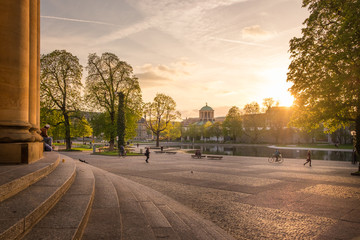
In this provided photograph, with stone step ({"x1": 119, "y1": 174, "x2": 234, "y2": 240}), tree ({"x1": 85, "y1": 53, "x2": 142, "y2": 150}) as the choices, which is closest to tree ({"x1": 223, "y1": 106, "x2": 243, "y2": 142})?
tree ({"x1": 85, "y1": 53, "x2": 142, "y2": 150})

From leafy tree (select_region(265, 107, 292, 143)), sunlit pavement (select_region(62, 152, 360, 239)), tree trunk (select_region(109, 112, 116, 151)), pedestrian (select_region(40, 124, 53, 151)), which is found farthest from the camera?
leafy tree (select_region(265, 107, 292, 143))

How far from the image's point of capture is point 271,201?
8984 mm

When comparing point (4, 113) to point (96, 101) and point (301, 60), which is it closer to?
point (301, 60)

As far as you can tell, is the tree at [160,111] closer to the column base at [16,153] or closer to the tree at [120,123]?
the tree at [120,123]

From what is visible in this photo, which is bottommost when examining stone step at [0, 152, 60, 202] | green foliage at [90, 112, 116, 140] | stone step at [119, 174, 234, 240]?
stone step at [119, 174, 234, 240]

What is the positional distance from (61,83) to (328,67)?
39.8m

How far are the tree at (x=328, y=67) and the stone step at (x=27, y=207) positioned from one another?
47.4 ft

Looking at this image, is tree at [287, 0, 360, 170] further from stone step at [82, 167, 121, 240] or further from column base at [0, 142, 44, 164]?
column base at [0, 142, 44, 164]

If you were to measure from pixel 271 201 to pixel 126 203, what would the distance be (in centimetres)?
525

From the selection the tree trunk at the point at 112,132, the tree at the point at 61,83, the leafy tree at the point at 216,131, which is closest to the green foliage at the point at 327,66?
the tree trunk at the point at 112,132

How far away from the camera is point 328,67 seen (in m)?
15.6

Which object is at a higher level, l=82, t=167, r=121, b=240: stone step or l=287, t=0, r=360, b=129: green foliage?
l=287, t=0, r=360, b=129: green foliage

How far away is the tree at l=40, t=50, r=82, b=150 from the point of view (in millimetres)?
41000

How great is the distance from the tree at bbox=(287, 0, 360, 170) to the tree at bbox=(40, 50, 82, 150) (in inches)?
1426
